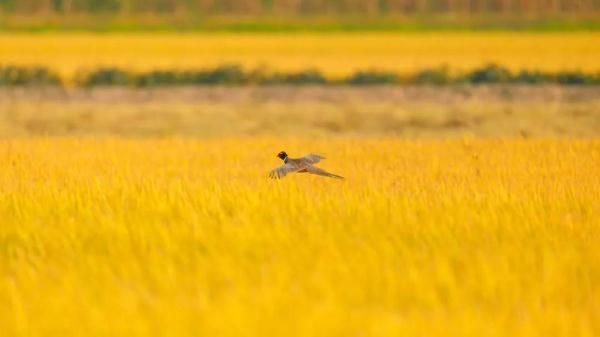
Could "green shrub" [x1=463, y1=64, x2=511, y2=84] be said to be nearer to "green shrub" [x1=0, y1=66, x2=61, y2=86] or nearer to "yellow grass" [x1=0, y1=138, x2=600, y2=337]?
"green shrub" [x1=0, y1=66, x2=61, y2=86]

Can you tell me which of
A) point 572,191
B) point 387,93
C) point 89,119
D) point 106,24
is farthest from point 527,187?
point 106,24

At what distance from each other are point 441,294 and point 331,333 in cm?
94

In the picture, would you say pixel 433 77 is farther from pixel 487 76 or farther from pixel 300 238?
pixel 300 238

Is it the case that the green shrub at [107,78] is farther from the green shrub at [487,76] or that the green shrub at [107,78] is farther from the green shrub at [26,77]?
the green shrub at [487,76]

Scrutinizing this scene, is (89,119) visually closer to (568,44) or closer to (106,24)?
(568,44)

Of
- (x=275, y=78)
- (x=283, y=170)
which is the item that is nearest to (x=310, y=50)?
(x=275, y=78)

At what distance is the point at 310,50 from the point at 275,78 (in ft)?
56.5

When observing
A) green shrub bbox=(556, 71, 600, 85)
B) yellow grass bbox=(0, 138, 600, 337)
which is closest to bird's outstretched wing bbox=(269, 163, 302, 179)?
yellow grass bbox=(0, 138, 600, 337)

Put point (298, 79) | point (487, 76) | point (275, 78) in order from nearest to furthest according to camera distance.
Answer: point (487, 76) < point (298, 79) < point (275, 78)

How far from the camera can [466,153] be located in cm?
1436

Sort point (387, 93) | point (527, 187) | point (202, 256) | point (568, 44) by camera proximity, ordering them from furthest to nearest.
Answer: point (568, 44) < point (387, 93) < point (527, 187) < point (202, 256)

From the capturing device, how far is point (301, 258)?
6531 mm

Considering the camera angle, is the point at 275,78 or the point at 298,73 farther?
the point at 298,73

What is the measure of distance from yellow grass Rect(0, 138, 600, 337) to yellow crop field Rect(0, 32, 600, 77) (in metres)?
24.7
